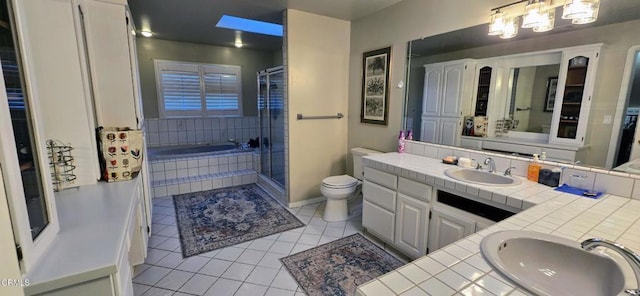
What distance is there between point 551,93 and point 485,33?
0.64 metres

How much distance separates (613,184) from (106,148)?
9.56ft

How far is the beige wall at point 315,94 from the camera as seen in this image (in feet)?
10.0

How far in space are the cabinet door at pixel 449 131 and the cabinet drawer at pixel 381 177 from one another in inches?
25.8

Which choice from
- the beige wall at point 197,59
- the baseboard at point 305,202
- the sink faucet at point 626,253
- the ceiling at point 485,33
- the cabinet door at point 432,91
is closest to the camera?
the sink faucet at point 626,253

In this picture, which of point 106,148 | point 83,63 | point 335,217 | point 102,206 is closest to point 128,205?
point 102,206

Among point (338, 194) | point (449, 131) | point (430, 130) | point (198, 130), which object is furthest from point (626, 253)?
point (198, 130)

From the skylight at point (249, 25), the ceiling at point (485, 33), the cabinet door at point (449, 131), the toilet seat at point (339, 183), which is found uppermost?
the skylight at point (249, 25)

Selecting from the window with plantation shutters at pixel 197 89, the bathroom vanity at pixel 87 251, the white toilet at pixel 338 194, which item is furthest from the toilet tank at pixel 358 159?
the window with plantation shutters at pixel 197 89

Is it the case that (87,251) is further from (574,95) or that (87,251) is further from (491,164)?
(574,95)

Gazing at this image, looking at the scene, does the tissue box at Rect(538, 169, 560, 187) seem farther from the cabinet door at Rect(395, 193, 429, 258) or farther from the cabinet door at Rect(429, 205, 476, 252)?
the cabinet door at Rect(395, 193, 429, 258)

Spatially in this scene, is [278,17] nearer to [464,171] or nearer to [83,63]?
[83,63]

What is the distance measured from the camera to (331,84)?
10.9 feet

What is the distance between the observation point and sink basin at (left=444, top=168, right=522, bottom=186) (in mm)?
1823

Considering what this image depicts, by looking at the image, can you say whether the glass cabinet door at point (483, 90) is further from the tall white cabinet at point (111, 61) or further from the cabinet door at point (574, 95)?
the tall white cabinet at point (111, 61)
